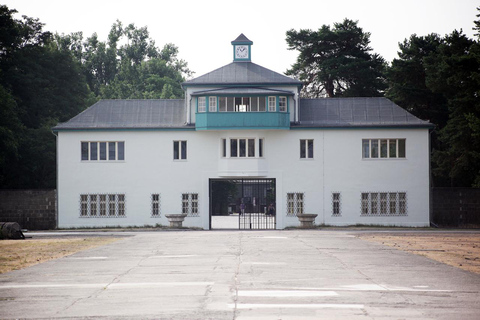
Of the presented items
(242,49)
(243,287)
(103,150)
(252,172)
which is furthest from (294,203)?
(243,287)

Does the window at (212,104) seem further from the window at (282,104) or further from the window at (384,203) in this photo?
the window at (384,203)

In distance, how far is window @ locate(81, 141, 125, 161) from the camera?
47.7 m

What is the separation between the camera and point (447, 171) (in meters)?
53.5

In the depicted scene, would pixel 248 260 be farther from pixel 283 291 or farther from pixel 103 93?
pixel 103 93

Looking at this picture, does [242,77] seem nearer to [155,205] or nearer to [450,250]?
[155,205]

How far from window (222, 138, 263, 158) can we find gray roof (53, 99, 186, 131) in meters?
3.45

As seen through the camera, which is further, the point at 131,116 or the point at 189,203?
the point at 131,116

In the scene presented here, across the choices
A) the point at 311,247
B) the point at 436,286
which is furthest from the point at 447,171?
the point at 436,286

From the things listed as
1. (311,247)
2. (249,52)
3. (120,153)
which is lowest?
(311,247)

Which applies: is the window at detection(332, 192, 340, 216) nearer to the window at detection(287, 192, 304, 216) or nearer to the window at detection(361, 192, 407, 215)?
the window at detection(361, 192, 407, 215)

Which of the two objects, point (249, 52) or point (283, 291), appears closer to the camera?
point (283, 291)

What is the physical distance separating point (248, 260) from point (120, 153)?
96.0 feet

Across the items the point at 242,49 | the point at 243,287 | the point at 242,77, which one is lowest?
the point at 243,287

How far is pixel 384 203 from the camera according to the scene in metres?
46.8
